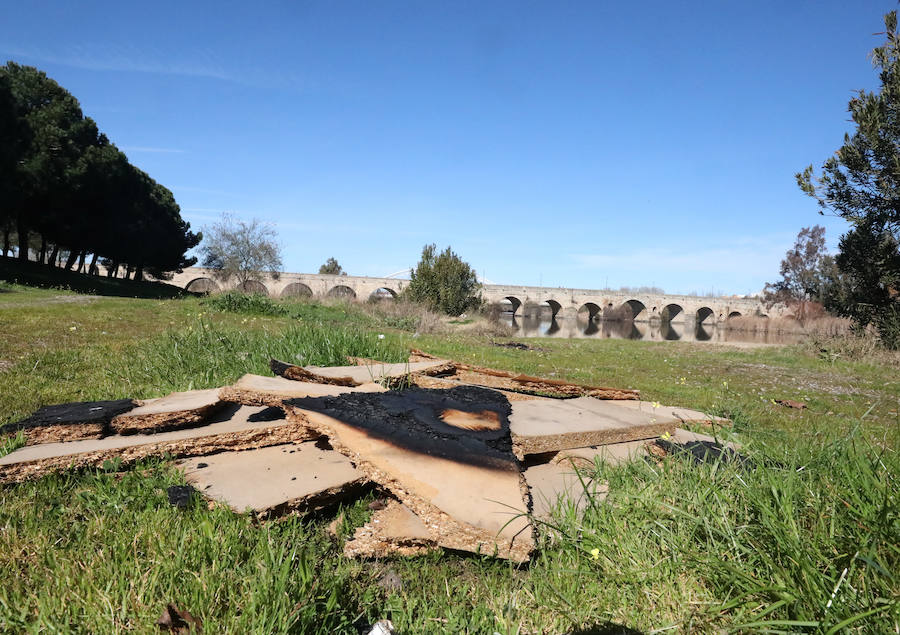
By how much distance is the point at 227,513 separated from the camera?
6.20 feet

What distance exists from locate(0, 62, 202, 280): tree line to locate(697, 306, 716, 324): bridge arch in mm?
59554

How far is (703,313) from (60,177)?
2585 inches

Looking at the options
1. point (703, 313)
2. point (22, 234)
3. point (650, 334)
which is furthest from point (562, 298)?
point (22, 234)

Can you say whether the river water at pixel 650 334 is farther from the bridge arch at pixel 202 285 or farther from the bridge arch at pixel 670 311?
the bridge arch at pixel 202 285

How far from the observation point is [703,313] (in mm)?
60875

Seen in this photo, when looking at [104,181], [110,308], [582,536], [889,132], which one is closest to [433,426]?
[582,536]

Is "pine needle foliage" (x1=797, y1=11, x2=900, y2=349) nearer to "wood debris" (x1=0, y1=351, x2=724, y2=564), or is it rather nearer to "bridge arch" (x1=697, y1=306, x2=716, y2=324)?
"wood debris" (x1=0, y1=351, x2=724, y2=564)

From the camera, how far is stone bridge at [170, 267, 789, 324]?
54.9 metres

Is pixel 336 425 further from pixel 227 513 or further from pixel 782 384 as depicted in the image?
pixel 782 384

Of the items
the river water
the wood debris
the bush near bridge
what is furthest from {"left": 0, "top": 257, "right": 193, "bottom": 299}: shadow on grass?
the river water

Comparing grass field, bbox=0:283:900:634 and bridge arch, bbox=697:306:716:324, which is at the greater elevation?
bridge arch, bbox=697:306:716:324

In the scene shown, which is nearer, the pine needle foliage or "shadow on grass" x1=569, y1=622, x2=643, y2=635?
"shadow on grass" x1=569, y1=622, x2=643, y2=635

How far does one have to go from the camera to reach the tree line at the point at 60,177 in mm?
21870

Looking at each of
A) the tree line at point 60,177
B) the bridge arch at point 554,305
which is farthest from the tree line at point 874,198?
the bridge arch at point 554,305
